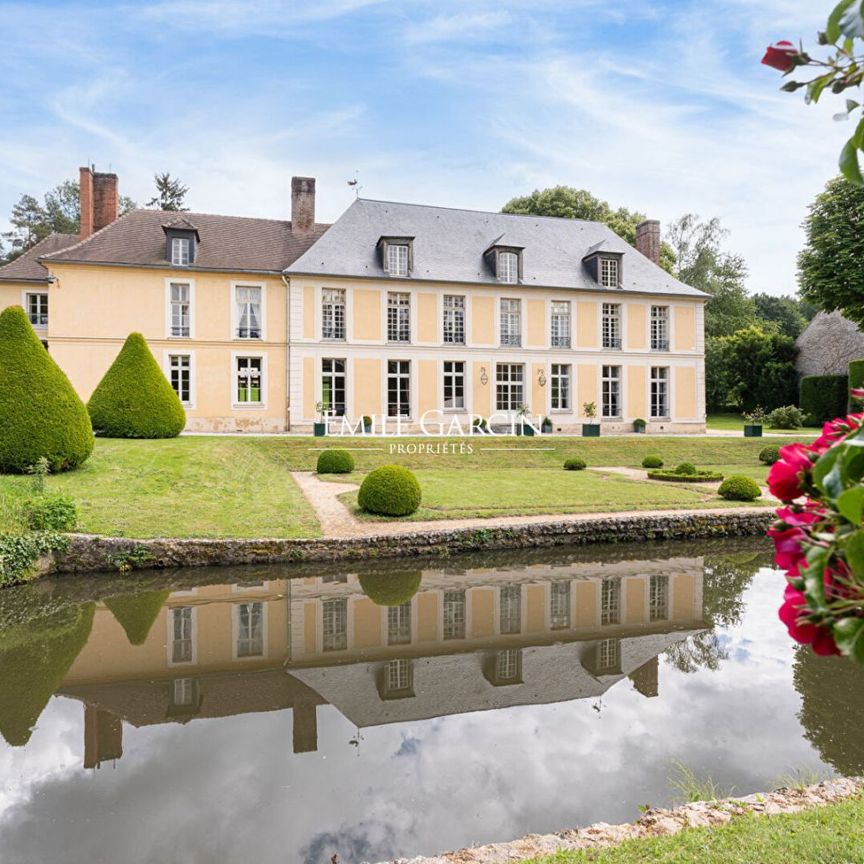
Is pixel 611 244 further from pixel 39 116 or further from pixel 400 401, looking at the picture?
pixel 39 116

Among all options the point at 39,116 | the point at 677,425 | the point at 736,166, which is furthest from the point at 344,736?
the point at 677,425

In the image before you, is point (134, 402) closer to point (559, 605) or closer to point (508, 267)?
point (559, 605)

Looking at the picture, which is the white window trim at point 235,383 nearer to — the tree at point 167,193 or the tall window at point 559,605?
the tall window at point 559,605

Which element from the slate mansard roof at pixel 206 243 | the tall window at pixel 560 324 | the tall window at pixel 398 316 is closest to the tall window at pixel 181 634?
the tall window at pixel 398 316

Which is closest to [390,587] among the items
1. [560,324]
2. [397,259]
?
[397,259]

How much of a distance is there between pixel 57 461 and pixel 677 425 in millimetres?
20394

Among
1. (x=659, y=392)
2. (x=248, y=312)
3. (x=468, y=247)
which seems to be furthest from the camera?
(x=659, y=392)

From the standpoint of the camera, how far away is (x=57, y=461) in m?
10.2

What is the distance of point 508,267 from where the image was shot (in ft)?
72.5

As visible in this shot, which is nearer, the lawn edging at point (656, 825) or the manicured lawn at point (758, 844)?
the manicured lawn at point (758, 844)

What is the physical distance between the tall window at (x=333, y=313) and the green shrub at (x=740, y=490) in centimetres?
1309

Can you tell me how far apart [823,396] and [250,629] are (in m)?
28.6

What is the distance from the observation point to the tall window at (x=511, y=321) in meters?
22.0

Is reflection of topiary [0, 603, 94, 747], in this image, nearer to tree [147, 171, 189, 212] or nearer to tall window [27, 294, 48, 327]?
tall window [27, 294, 48, 327]
